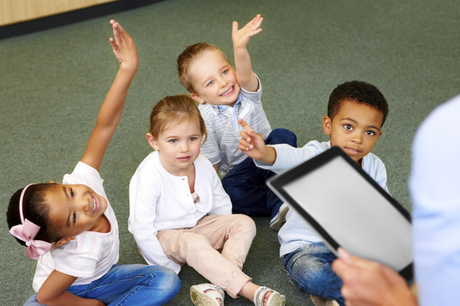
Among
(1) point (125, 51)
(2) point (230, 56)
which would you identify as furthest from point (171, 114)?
(2) point (230, 56)

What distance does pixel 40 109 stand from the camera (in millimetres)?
2004

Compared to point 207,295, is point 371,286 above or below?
above

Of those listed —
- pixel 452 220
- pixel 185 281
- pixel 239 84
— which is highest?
pixel 239 84

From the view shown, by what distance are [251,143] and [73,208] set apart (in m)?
0.44

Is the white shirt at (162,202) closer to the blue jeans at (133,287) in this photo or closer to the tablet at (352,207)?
the blue jeans at (133,287)

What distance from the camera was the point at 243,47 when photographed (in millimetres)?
1313

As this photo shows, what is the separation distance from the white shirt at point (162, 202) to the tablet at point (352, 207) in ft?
1.91

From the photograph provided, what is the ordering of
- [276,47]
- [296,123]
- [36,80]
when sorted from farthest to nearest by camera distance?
1. [276,47]
2. [36,80]
3. [296,123]

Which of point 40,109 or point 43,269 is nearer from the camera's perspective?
point 43,269

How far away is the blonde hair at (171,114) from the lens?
1202 millimetres

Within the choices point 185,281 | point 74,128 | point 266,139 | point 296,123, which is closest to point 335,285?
point 185,281

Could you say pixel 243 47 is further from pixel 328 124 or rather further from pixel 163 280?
pixel 163 280

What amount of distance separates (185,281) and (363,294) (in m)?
0.76

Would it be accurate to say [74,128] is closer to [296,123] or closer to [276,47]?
[296,123]
